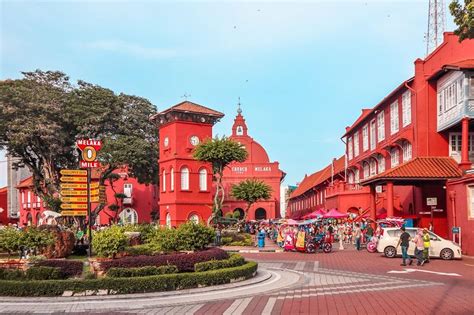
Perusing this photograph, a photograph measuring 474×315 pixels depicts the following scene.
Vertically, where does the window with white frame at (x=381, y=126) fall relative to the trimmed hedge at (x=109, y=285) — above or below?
above

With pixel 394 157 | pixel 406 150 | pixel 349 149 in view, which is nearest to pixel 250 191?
pixel 349 149

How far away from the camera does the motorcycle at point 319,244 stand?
2975 cm

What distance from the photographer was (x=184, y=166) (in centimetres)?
4441

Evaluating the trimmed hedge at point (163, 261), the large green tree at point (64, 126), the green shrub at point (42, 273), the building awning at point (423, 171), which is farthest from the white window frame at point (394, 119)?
the green shrub at point (42, 273)

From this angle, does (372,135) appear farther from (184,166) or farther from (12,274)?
(12,274)

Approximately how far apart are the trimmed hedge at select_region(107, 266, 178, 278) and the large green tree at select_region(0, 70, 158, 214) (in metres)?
29.0

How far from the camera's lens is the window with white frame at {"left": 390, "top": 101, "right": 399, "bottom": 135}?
37828 millimetres

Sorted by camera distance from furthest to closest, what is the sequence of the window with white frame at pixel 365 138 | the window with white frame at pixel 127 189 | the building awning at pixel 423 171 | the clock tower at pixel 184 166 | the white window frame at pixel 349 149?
the window with white frame at pixel 127 189 → the white window frame at pixel 349 149 → the window with white frame at pixel 365 138 → the clock tower at pixel 184 166 → the building awning at pixel 423 171

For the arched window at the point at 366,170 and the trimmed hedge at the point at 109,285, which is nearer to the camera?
the trimmed hedge at the point at 109,285

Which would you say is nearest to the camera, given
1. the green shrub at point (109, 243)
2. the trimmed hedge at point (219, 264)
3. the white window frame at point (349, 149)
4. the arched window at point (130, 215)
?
the trimmed hedge at point (219, 264)

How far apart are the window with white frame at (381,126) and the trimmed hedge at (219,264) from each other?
2750 cm

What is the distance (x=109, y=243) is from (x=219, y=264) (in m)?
3.27

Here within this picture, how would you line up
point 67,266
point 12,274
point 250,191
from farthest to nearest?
point 250,191 < point 67,266 < point 12,274

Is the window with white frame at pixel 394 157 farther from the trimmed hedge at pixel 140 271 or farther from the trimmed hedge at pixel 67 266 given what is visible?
the trimmed hedge at pixel 67 266
